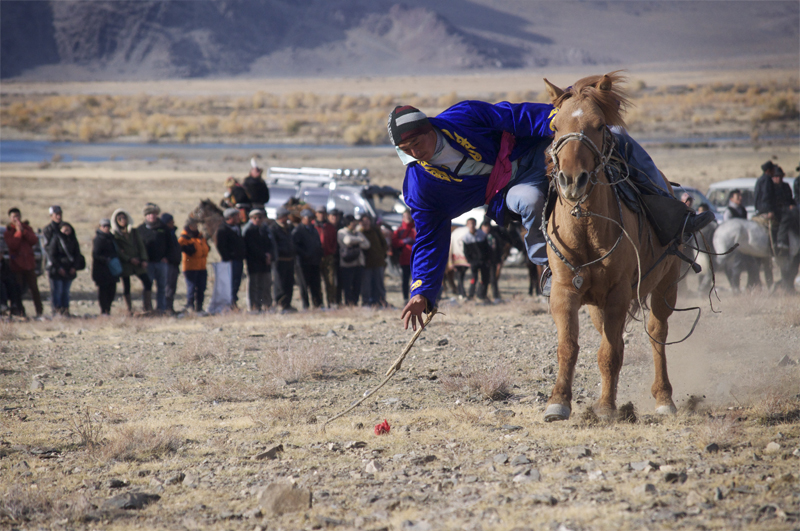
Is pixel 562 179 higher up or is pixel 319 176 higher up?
pixel 319 176

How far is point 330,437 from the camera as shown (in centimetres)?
603

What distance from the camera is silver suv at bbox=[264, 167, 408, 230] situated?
2106 cm

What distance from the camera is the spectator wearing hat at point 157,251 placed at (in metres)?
14.2

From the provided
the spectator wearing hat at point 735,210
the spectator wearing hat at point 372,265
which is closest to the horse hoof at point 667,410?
the spectator wearing hat at point 372,265

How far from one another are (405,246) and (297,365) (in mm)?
8180

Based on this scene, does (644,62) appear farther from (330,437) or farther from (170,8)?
(330,437)

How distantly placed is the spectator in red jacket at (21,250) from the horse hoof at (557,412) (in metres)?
11.0

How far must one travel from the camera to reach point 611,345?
18.8ft

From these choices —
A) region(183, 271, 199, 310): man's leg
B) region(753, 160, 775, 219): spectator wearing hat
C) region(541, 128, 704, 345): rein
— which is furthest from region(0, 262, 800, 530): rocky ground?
region(753, 160, 775, 219): spectator wearing hat

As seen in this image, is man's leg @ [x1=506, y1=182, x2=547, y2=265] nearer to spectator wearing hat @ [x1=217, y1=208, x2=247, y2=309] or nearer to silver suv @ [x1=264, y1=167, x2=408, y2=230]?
spectator wearing hat @ [x1=217, y1=208, x2=247, y2=309]

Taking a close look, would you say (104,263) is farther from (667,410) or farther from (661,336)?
(667,410)

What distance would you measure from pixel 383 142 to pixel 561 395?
57054 mm

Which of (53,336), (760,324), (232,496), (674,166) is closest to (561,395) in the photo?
(232,496)

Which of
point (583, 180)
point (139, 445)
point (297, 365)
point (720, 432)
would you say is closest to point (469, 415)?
point (720, 432)
